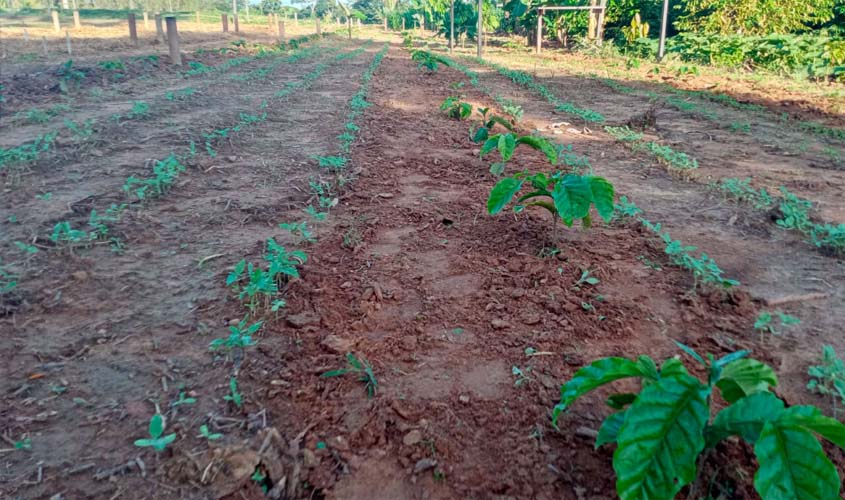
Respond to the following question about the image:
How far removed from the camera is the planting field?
1746 millimetres

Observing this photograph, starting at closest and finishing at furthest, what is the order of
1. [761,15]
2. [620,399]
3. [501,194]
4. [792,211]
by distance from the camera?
[620,399] → [501,194] → [792,211] → [761,15]

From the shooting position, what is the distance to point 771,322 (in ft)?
8.74

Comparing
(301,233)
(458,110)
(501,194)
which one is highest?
(458,110)

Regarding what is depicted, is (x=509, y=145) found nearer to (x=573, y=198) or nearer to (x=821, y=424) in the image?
(x=573, y=198)

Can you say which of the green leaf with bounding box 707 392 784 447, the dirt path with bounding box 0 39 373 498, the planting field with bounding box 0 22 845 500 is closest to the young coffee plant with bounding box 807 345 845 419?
the planting field with bounding box 0 22 845 500

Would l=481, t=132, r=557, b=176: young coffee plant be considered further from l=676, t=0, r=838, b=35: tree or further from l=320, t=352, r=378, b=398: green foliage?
l=676, t=0, r=838, b=35: tree

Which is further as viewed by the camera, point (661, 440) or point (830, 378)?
point (830, 378)

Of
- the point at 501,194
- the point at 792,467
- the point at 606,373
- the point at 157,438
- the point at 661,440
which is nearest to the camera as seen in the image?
the point at 792,467

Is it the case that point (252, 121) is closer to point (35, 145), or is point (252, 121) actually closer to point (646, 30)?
point (35, 145)

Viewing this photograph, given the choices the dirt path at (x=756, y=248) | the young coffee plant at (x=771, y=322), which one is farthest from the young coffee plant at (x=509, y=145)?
the young coffee plant at (x=771, y=322)

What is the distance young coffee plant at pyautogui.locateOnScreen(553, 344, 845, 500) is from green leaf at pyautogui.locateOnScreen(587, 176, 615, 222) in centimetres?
141

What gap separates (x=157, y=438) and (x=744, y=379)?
196cm

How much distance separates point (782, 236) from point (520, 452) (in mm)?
2956

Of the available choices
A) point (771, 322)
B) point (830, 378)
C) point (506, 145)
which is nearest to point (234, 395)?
point (830, 378)
